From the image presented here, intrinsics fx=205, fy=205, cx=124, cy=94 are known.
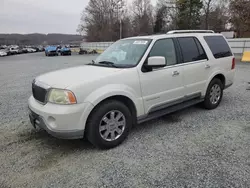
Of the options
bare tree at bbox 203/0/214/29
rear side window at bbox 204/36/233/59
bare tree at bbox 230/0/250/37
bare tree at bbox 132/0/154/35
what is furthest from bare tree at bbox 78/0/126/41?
rear side window at bbox 204/36/233/59

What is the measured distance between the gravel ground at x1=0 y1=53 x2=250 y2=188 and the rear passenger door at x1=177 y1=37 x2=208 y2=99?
2.08ft

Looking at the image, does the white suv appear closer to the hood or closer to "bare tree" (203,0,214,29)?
the hood

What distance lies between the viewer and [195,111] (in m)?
4.78

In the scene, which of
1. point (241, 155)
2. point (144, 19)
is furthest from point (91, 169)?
point (144, 19)

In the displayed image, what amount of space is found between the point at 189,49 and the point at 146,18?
55855 mm

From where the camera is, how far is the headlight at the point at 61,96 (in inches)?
111

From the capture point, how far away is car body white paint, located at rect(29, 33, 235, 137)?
2.86m

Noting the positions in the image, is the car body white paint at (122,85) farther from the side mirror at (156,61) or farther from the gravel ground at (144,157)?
the gravel ground at (144,157)

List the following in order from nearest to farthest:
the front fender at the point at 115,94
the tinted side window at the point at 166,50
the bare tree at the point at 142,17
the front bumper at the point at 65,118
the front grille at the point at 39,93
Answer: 1. the front bumper at the point at 65,118
2. the front fender at the point at 115,94
3. the front grille at the point at 39,93
4. the tinted side window at the point at 166,50
5. the bare tree at the point at 142,17

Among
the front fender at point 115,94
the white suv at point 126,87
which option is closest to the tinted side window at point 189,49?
the white suv at point 126,87

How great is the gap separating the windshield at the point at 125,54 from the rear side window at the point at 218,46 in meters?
1.79

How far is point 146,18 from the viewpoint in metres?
56.2

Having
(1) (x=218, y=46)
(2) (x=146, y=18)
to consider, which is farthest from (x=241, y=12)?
(2) (x=146, y=18)

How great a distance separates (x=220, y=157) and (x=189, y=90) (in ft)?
5.24
